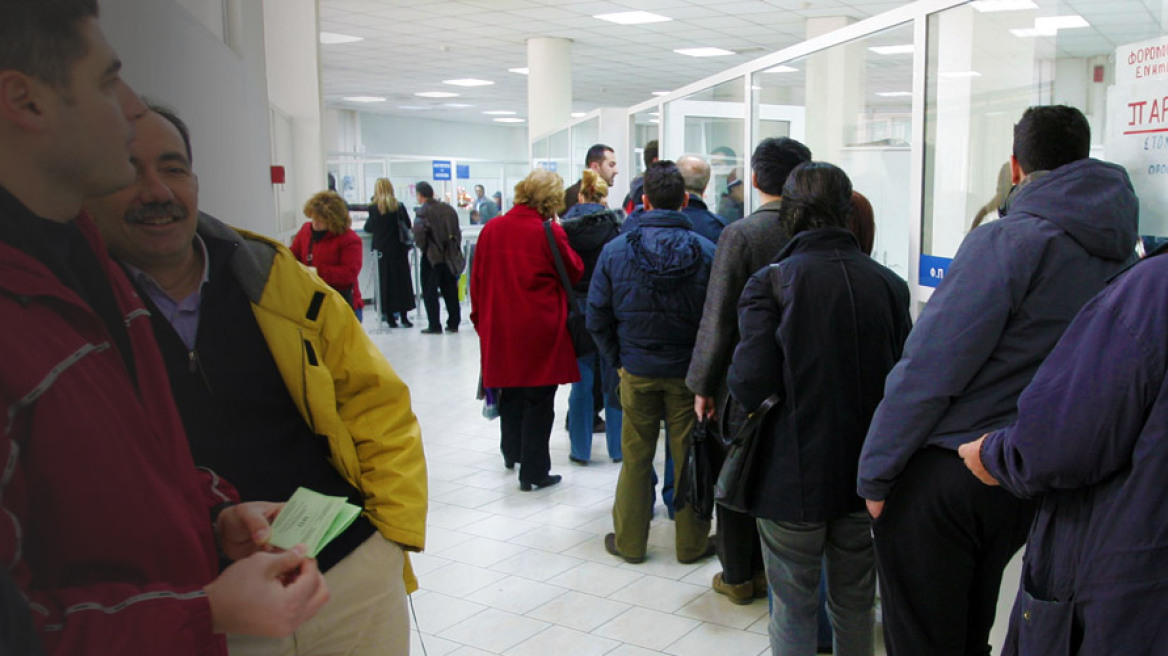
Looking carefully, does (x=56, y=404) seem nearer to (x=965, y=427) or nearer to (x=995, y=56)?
(x=965, y=427)

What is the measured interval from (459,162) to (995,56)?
13.0 meters

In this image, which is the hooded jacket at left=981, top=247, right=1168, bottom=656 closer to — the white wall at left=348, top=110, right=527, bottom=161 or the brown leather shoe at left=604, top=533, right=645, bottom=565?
the brown leather shoe at left=604, top=533, right=645, bottom=565

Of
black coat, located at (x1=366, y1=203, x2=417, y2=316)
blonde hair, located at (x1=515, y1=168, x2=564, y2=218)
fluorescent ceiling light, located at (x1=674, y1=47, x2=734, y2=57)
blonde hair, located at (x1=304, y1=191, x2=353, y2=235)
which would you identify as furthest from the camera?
fluorescent ceiling light, located at (x1=674, y1=47, x2=734, y2=57)

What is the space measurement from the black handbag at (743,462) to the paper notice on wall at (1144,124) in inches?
38.9

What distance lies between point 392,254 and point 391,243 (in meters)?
0.12

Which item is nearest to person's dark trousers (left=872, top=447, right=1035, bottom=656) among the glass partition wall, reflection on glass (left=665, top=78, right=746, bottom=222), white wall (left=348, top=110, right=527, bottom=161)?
the glass partition wall

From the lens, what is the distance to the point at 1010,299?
1899 mm

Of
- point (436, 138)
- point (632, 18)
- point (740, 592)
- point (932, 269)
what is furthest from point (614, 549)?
point (436, 138)

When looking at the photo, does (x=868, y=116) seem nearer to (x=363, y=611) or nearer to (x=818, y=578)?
(x=818, y=578)

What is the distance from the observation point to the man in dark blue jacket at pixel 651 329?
3.46 metres

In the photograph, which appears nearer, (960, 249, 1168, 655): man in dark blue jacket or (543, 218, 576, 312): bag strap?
(960, 249, 1168, 655): man in dark blue jacket

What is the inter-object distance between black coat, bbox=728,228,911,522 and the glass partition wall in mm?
563

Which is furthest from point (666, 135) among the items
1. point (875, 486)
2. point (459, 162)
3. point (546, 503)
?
point (459, 162)

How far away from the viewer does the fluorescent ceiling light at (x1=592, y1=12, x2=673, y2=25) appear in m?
11.2
